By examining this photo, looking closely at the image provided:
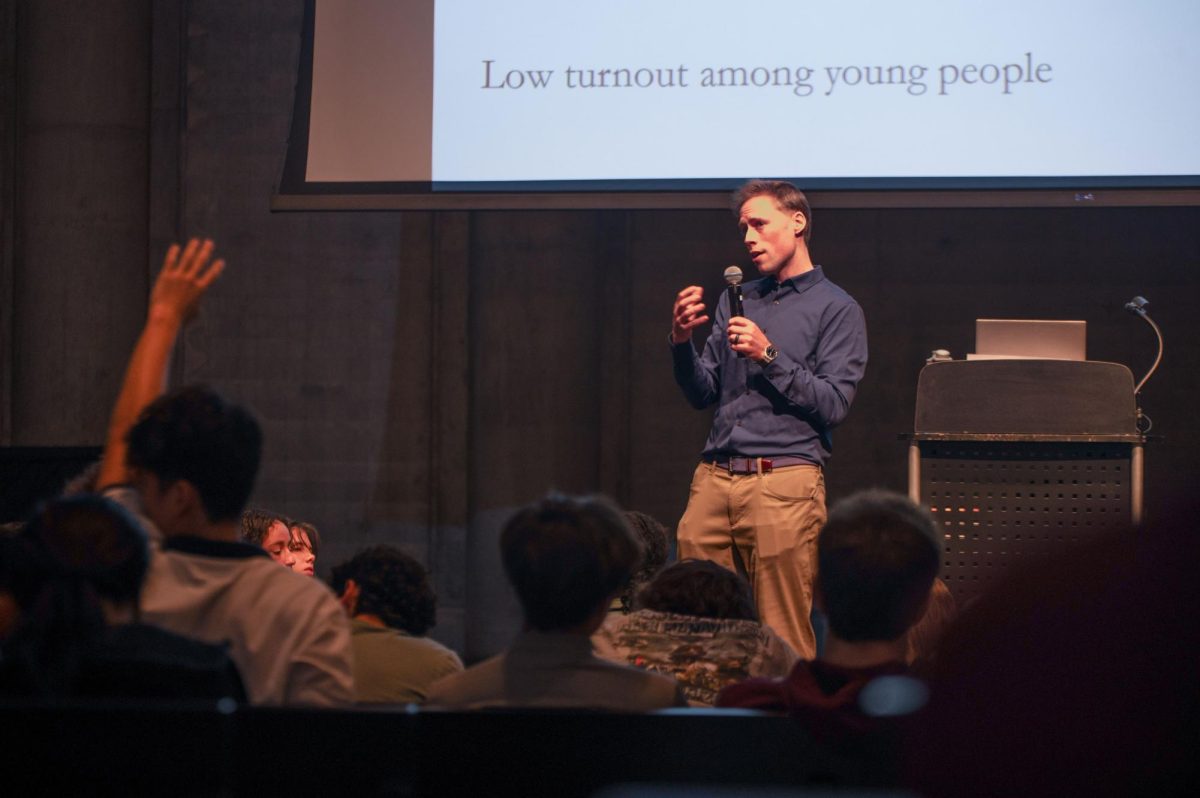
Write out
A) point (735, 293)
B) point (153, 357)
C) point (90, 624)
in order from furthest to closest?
point (735, 293) → point (153, 357) → point (90, 624)

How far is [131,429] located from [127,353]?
3.69m

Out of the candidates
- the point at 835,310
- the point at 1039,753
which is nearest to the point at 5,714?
the point at 1039,753

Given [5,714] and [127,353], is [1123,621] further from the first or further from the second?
[127,353]

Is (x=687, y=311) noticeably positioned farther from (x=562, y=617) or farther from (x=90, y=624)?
(x=90, y=624)

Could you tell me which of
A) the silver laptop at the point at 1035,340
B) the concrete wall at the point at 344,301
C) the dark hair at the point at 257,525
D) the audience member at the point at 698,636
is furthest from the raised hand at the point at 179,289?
the concrete wall at the point at 344,301

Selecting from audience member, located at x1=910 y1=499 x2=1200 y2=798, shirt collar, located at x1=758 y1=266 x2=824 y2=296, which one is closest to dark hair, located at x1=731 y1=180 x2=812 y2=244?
shirt collar, located at x1=758 y1=266 x2=824 y2=296

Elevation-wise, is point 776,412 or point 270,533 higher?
point 776,412

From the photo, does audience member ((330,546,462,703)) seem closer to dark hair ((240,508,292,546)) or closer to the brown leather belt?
dark hair ((240,508,292,546))

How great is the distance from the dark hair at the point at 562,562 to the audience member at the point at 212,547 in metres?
0.23

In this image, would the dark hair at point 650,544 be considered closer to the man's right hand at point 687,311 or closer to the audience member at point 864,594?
the man's right hand at point 687,311

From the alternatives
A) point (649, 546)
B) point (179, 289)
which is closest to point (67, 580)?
point (179, 289)

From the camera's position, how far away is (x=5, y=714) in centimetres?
103

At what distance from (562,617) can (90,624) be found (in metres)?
0.56

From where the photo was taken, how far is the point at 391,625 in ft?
7.77
